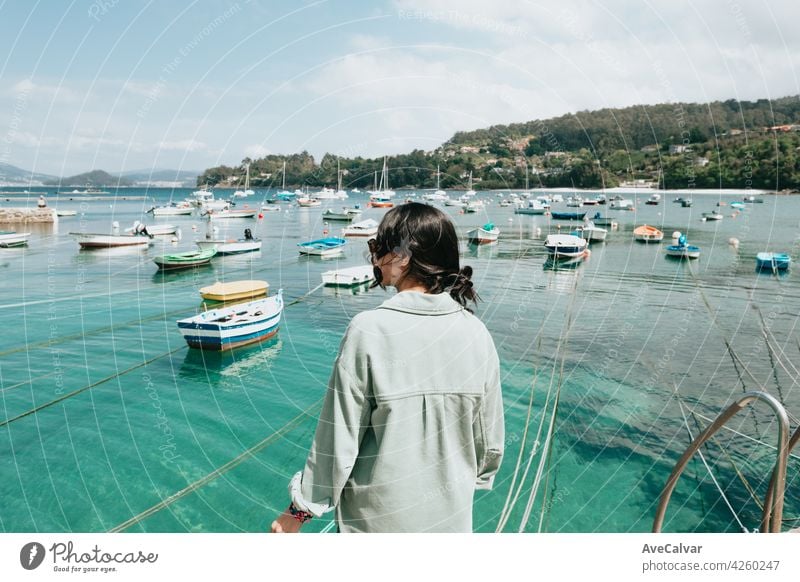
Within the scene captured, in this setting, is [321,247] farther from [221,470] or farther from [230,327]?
[221,470]

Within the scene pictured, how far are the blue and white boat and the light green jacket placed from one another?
9705mm

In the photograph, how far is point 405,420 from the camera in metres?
1.20

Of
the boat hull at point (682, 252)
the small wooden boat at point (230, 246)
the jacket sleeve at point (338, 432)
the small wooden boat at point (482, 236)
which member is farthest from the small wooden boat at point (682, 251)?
the jacket sleeve at point (338, 432)

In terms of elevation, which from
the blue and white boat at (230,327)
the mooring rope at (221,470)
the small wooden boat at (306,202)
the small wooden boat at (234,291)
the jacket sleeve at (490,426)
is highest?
the small wooden boat at (306,202)

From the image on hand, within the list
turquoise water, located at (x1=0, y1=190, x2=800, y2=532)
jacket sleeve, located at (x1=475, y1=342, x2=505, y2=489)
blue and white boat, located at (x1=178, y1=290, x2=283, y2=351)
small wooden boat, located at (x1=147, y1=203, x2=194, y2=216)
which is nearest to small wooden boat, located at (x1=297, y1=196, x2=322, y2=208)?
small wooden boat, located at (x1=147, y1=203, x2=194, y2=216)

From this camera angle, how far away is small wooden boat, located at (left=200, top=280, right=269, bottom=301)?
13617mm

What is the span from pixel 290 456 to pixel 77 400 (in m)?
4.29

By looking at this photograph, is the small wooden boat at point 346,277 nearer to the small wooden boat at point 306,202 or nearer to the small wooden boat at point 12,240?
the small wooden boat at point 12,240

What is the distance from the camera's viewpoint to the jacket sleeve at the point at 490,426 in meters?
1.30

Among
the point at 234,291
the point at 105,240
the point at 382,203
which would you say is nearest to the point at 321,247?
the point at 382,203

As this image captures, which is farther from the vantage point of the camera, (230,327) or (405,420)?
(230,327)

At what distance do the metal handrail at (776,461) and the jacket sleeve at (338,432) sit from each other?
50.1 inches

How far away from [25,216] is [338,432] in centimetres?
4574

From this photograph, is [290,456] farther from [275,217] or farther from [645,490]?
[275,217]
